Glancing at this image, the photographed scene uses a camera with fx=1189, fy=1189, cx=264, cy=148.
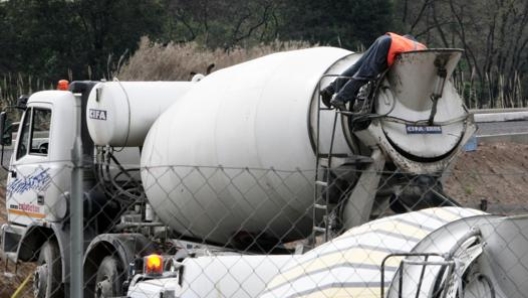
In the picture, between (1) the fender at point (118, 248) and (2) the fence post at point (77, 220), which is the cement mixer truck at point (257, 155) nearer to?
(1) the fender at point (118, 248)

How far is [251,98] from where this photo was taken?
10.3 m

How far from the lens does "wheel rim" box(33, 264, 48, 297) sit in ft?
41.1

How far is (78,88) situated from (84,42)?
2623cm

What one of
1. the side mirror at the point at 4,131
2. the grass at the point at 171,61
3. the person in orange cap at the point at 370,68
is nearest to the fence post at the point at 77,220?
the person in orange cap at the point at 370,68

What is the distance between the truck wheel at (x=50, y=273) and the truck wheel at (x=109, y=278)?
0.93m

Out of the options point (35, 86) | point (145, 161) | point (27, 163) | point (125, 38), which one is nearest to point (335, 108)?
point (145, 161)

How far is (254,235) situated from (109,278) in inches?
64.8

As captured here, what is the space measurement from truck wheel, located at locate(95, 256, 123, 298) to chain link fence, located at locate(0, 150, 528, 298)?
0.01m

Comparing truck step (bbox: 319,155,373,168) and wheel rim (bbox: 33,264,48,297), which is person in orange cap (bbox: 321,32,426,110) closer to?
truck step (bbox: 319,155,373,168)

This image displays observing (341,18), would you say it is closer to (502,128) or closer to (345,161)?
(502,128)

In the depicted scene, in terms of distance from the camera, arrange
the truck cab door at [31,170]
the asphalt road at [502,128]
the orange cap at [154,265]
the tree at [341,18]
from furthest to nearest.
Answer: the tree at [341,18]
the asphalt road at [502,128]
the truck cab door at [31,170]
the orange cap at [154,265]

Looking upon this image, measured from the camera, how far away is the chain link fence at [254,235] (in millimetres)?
6965

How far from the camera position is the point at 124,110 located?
11711 millimetres

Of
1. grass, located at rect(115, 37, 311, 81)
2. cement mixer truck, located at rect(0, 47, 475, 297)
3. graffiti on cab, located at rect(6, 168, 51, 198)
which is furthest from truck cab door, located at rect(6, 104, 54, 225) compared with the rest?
grass, located at rect(115, 37, 311, 81)
